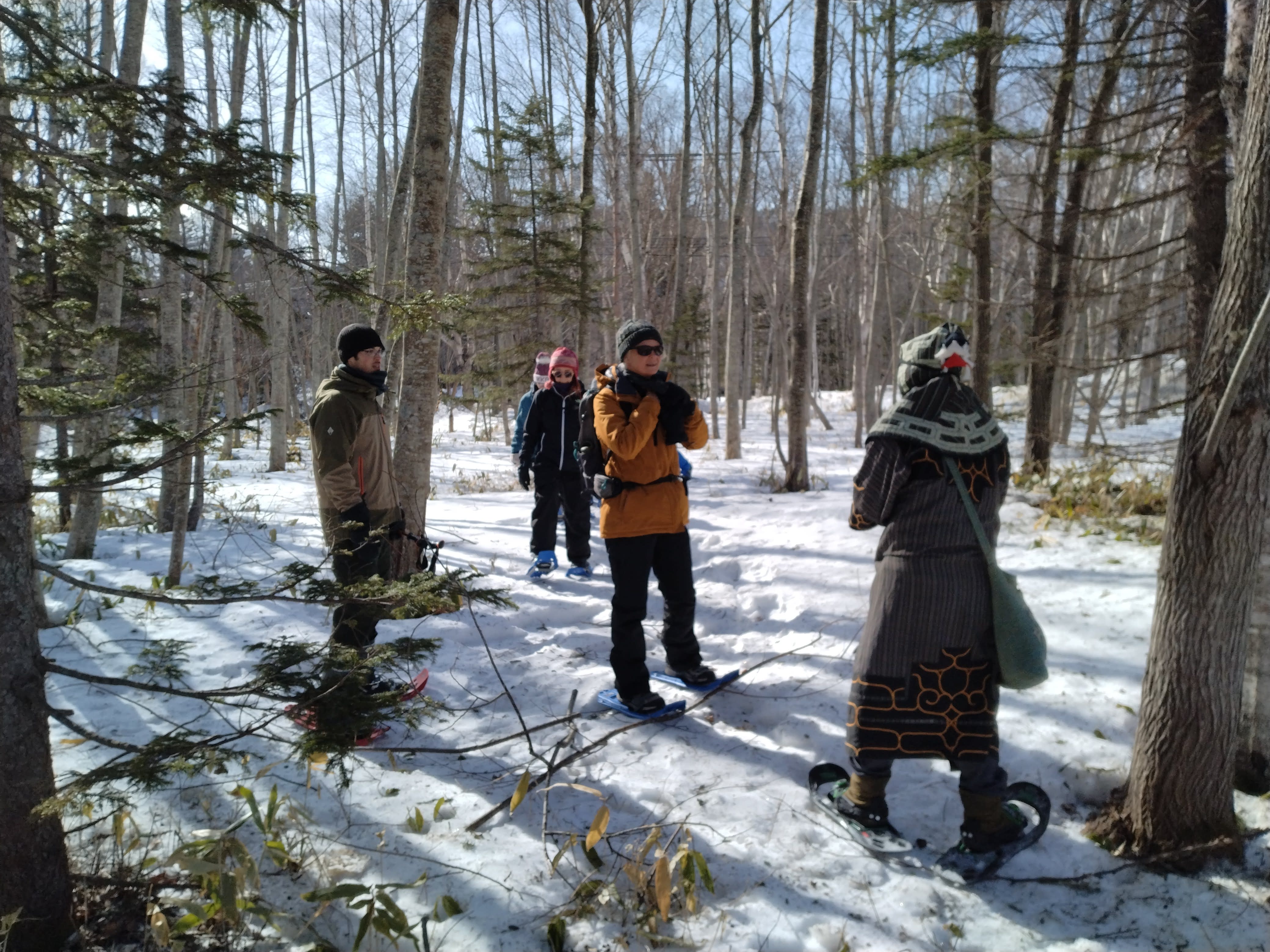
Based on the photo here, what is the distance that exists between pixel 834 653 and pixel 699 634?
1.04 m

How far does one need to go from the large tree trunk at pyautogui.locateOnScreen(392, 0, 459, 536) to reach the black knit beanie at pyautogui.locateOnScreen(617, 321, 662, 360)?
5.72 feet

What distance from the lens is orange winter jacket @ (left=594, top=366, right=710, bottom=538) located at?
12.3 feet

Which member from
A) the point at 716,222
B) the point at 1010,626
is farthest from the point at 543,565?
the point at 716,222

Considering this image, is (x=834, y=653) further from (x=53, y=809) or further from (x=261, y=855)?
(x=53, y=809)

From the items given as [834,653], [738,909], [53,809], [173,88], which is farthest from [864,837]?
[173,88]

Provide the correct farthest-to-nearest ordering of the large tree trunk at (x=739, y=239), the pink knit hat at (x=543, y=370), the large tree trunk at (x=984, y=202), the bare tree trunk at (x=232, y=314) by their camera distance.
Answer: the large tree trunk at (x=739, y=239)
the large tree trunk at (x=984, y=202)
the pink knit hat at (x=543, y=370)
the bare tree trunk at (x=232, y=314)

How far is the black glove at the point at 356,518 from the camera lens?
383 cm

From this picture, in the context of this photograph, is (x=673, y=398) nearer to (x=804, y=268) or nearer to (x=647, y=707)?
(x=647, y=707)

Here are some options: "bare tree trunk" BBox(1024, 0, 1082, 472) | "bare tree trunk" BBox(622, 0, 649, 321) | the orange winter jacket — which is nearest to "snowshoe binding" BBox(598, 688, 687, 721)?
the orange winter jacket

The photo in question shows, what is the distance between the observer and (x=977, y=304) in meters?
8.41

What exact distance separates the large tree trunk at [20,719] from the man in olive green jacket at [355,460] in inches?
51.1

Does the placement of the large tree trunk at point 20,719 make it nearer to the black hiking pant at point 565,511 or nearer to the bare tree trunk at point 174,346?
the bare tree trunk at point 174,346

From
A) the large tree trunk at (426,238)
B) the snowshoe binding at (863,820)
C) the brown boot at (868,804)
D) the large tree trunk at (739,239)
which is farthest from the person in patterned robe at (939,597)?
the large tree trunk at (739,239)

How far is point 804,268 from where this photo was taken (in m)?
9.18
